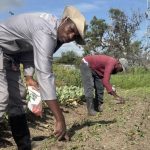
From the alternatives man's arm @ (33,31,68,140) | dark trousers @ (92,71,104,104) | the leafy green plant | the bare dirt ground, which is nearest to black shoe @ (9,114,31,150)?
the bare dirt ground

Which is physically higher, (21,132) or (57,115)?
(57,115)

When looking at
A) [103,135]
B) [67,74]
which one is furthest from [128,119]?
[67,74]

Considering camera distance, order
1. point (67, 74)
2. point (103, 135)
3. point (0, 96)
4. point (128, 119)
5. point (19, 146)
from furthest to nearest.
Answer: point (67, 74), point (128, 119), point (103, 135), point (19, 146), point (0, 96)

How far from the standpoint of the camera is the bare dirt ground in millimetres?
6496

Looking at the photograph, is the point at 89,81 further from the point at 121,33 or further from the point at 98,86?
A: the point at 121,33

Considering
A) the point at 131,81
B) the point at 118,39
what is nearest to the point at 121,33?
the point at 118,39

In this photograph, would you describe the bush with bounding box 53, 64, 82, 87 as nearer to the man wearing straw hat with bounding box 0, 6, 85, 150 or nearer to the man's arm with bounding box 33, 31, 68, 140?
the man wearing straw hat with bounding box 0, 6, 85, 150

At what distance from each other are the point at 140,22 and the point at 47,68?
91.3 feet

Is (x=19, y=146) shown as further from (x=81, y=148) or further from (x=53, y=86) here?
(x=53, y=86)

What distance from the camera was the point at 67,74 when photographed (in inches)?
587

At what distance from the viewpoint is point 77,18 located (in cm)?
486

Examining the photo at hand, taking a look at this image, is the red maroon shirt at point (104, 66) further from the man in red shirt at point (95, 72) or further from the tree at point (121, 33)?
the tree at point (121, 33)

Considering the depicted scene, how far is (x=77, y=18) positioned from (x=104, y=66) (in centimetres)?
522

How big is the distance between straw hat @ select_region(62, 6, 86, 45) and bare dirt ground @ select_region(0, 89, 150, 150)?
6.21 feet
